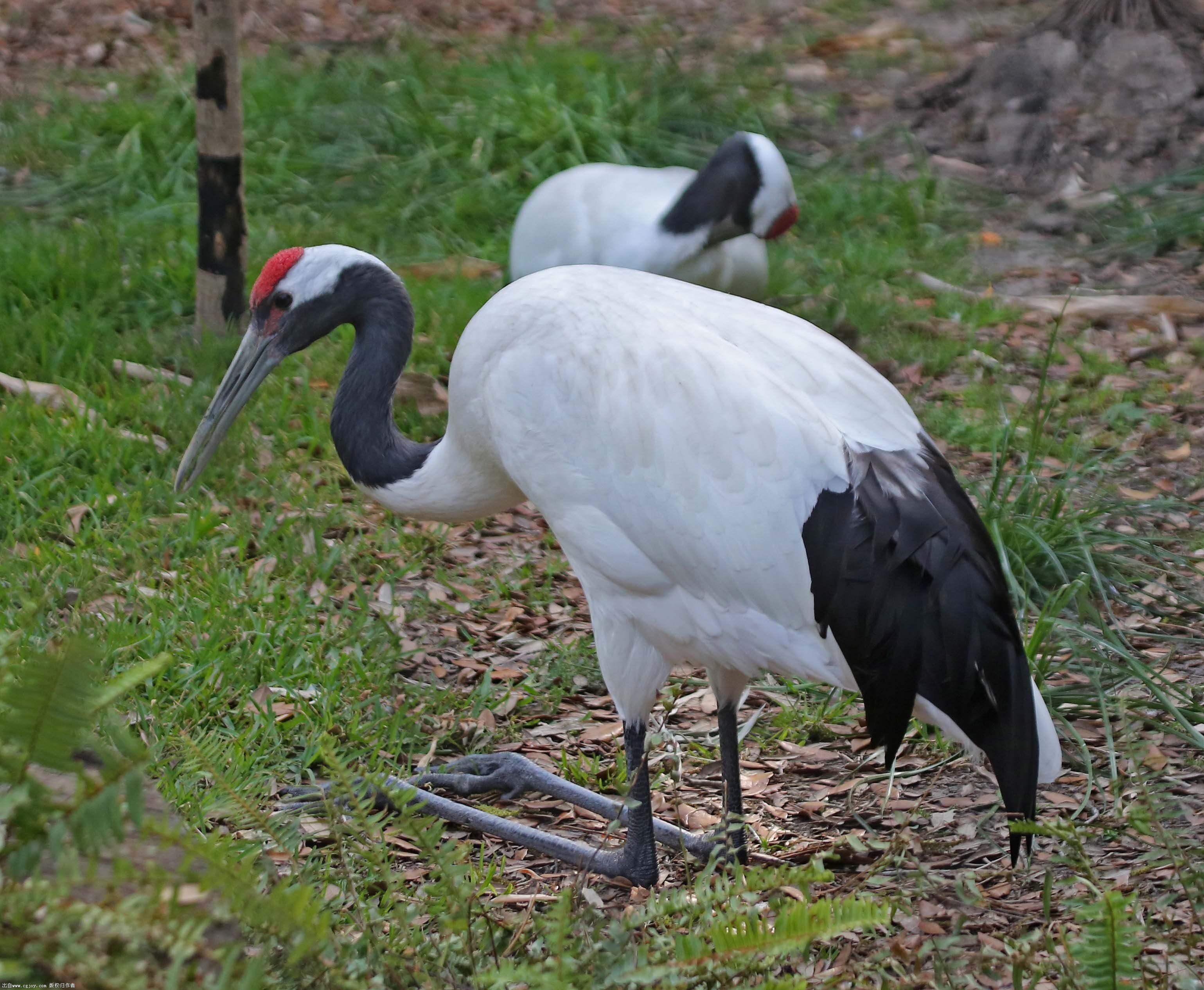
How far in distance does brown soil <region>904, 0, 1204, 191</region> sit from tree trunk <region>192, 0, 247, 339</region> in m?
4.26

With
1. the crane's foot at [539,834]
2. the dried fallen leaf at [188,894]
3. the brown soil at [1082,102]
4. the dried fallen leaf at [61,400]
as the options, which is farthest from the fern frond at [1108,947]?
the brown soil at [1082,102]

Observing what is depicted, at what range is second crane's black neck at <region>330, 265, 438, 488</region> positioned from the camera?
11.6ft

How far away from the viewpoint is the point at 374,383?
3549 mm

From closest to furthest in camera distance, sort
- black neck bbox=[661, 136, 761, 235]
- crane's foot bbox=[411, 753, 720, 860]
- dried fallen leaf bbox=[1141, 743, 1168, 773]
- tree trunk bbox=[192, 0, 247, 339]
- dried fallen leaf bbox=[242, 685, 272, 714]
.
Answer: dried fallen leaf bbox=[1141, 743, 1168, 773], crane's foot bbox=[411, 753, 720, 860], dried fallen leaf bbox=[242, 685, 272, 714], tree trunk bbox=[192, 0, 247, 339], black neck bbox=[661, 136, 761, 235]

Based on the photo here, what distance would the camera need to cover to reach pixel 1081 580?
11.5 feet

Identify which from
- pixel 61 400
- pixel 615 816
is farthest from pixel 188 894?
pixel 61 400

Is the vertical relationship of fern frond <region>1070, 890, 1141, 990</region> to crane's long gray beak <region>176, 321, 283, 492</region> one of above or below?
above

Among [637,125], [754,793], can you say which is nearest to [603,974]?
[754,793]

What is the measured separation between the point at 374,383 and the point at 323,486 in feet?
3.83

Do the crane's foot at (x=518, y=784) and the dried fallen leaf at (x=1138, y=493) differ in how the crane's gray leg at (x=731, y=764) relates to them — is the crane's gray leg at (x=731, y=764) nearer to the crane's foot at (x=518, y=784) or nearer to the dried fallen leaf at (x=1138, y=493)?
the crane's foot at (x=518, y=784)

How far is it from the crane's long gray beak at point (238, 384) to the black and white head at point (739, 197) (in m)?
2.40

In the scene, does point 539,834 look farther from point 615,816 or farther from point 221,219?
point 221,219

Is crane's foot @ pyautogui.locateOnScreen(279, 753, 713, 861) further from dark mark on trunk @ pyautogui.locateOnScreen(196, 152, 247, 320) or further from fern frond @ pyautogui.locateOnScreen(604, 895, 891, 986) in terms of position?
dark mark on trunk @ pyautogui.locateOnScreen(196, 152, 247, 320)

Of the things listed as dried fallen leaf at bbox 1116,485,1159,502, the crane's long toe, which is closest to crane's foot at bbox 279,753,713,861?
the crane's long toe
